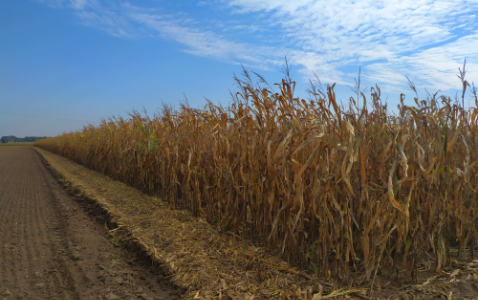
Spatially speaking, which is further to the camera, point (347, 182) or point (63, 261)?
point (63, 261)

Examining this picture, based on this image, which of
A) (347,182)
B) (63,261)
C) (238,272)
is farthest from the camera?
(63,261)

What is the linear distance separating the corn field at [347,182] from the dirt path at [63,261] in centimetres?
114

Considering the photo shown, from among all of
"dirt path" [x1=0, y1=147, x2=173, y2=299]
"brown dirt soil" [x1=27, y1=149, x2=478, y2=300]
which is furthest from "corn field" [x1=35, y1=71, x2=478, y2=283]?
"dirt path" [x1=0, y1=147, x2=173, y2=299]

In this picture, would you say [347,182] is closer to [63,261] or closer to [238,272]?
[238,272]

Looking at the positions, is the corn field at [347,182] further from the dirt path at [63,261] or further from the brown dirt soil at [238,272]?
the dirt path at [63,261]

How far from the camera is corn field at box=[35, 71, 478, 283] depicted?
2160 millimetres

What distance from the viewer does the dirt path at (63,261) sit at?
2.33 m

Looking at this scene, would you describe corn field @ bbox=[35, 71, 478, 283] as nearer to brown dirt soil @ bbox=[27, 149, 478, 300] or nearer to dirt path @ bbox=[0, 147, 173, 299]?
brown dirt soil @ bbox=[27, 149, 478, 300]

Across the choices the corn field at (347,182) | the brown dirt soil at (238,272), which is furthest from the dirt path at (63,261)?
the corn field at (347,182)

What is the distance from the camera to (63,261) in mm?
2842

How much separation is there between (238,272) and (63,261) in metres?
1.74

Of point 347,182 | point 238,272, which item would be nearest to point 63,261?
point 238,272

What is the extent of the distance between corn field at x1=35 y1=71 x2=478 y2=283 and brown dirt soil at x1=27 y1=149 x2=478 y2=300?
113 millimetres

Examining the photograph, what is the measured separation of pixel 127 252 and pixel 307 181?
80.0 inches
